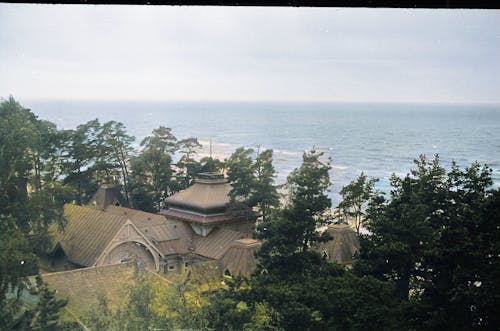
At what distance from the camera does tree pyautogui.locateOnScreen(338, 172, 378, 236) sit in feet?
10.4

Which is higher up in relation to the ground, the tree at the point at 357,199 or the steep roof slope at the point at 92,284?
the tree at the point at 357,199

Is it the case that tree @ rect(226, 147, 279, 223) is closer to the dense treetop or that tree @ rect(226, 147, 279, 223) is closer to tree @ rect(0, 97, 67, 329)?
the dense treetop

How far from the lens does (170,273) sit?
3141 millimetres

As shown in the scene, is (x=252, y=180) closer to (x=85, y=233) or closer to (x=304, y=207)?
(x=304, y=207)

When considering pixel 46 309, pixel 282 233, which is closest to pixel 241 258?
pixel 282 233

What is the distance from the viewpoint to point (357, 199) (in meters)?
3.19

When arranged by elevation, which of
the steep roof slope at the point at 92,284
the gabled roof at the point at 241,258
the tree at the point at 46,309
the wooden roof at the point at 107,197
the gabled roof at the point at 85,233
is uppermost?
the wooden roof at the point at 107,197

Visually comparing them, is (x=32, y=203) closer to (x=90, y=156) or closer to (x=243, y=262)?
(x=90, y=156)

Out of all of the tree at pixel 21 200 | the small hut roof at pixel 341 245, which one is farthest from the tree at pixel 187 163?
the small hut roof at pixel 341 245

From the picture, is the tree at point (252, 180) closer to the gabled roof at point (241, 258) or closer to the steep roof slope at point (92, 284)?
the gabled roof at point (241, 258)

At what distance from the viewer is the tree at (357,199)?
3.16m

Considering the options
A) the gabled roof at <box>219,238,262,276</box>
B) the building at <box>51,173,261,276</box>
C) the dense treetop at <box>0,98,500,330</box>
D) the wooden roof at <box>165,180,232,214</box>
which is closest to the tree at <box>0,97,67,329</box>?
the dense treetop at <box>0,98,500,330</box>

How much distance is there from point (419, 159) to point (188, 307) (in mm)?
1554

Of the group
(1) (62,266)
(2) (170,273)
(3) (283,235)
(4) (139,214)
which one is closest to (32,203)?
(1) (62,266)
